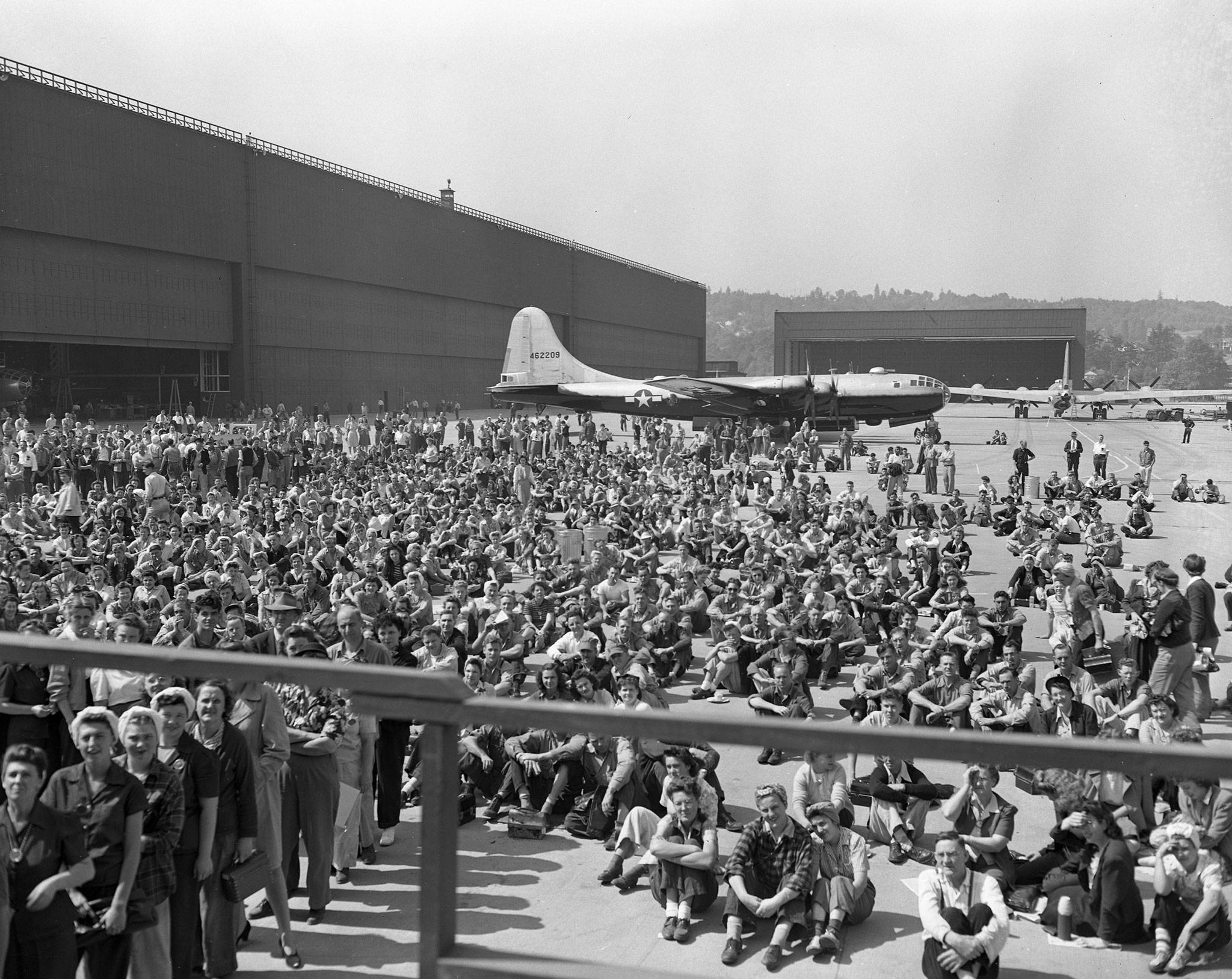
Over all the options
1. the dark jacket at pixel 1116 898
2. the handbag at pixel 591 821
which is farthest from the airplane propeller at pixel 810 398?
the dark jacket at pixel 1116 898

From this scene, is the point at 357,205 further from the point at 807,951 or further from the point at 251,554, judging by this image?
the point at 807,951

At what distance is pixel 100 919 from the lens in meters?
3.03

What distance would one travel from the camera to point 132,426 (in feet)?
144

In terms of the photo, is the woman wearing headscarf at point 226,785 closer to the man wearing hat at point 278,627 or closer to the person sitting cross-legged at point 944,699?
the man wearing hat at point 278,627

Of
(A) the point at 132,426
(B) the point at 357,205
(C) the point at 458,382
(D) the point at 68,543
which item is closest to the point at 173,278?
(A) the point at 132,426

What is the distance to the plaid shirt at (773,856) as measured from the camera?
18.8ft

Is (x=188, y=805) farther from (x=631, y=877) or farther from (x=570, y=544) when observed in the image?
(x=570, y=544)

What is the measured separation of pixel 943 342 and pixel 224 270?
74.9m

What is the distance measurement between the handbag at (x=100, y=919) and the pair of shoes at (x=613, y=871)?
3.46 metres

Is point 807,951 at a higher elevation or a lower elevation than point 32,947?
lower

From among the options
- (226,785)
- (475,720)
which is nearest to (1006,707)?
(226,785)

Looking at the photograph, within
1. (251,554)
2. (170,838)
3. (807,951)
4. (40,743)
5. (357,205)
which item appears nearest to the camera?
(170,838)

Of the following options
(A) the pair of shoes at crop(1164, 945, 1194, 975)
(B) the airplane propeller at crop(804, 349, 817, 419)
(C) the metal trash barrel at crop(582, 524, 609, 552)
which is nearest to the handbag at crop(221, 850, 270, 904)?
(A) the pair of shoes at crop(1164, 945, 1194, 975)

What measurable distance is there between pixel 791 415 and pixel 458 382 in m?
30.5
